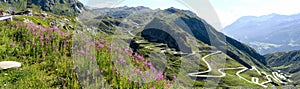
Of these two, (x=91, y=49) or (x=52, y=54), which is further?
(x=52, y=54)

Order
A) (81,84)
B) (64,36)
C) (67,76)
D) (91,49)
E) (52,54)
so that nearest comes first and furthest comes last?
(81,84) < (67,76) < (91,49) < (52,54) < (64,36)

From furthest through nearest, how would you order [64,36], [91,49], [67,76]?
[64,36] < [91,49] < [67,76]

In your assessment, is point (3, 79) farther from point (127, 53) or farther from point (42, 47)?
point (127, 53)

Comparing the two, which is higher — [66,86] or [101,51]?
[101,51]

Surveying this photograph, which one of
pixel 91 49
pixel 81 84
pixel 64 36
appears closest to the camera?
pixel 81 84

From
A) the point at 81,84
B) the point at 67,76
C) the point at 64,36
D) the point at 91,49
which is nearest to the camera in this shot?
the point at 81,84

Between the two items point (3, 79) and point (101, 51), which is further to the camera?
point (101, 51)

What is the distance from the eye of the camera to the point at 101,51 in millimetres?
10500

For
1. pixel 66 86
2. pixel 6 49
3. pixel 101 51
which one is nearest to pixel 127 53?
pixel 101 51

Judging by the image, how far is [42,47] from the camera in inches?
452

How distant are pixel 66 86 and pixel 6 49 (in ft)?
13.0

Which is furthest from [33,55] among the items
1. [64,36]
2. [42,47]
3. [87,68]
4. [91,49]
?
[87,68]

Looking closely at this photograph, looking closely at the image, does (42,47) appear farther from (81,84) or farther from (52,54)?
(81,84)

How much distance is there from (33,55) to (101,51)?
2.72m
